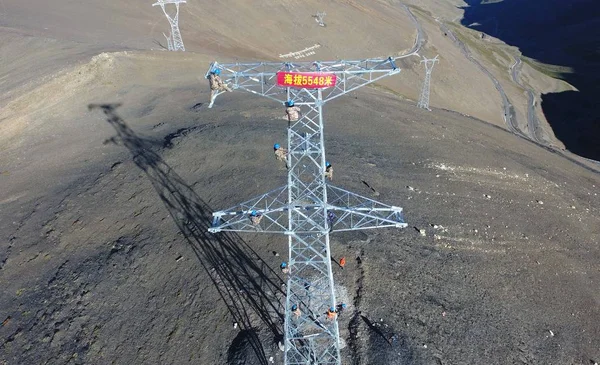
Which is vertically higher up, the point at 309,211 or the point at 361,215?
the point at 309,211

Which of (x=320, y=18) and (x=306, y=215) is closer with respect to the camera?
(x=306, y=215)

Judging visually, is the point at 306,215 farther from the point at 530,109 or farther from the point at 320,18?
the point at 530,109

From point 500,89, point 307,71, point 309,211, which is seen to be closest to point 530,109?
point 500,89

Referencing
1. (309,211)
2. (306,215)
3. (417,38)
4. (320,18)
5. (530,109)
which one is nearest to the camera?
(306,215)

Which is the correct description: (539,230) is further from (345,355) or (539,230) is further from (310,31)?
(310,31)

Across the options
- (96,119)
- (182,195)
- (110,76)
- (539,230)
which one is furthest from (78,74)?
(539,230)

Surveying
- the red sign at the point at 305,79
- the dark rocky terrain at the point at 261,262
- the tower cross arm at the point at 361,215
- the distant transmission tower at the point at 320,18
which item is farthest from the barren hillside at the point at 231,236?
the distant transmission tower at the point at 320,18

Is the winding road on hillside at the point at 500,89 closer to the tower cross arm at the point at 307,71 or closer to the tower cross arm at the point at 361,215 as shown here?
the tower cross arm at the point at 361,215
